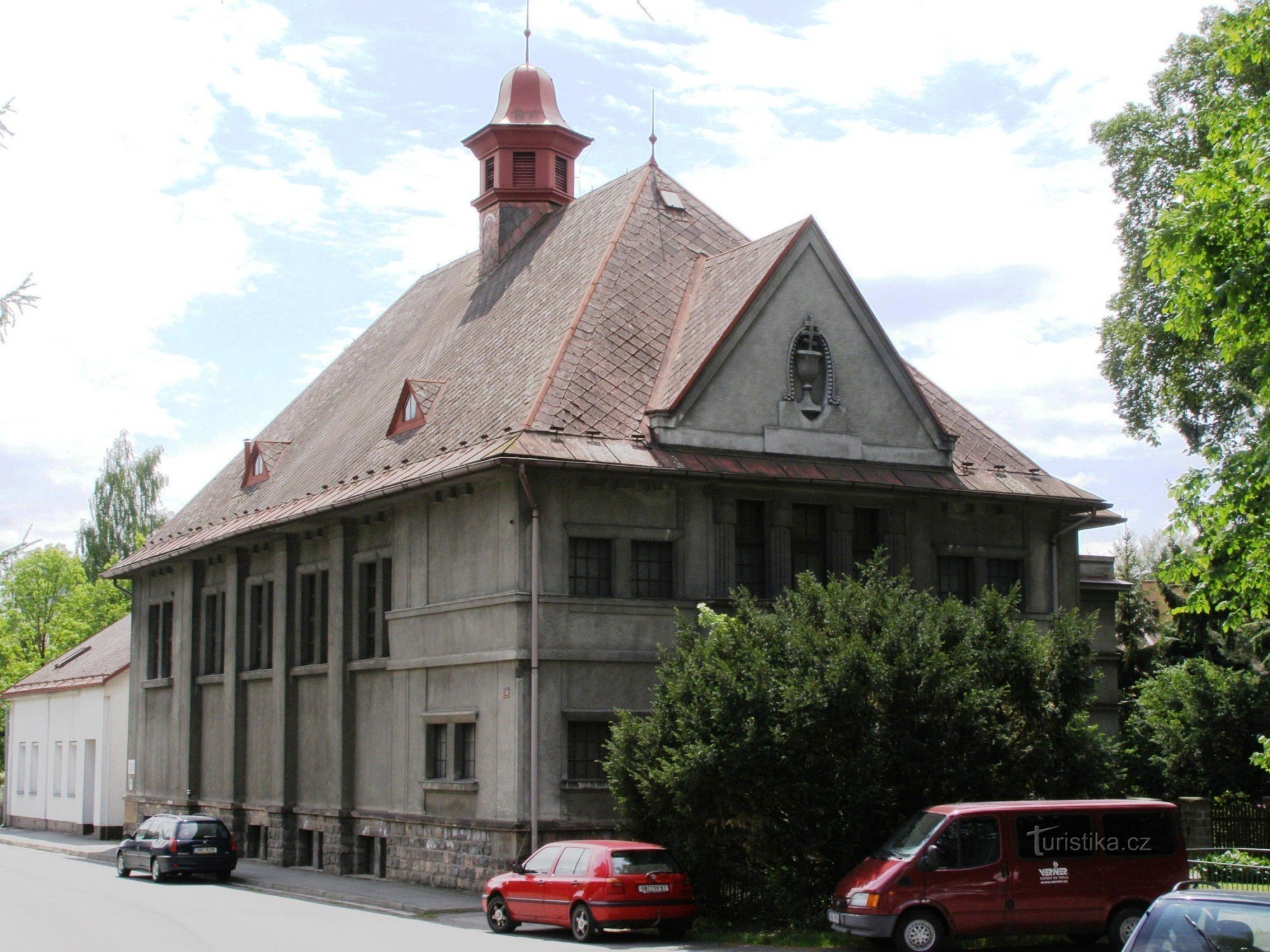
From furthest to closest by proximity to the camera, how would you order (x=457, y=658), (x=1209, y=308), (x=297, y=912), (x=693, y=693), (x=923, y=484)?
(x=923, y=484), (x=457, y=658), (x=297, y=912), (x=693, y=693), (x=1209, y=308)

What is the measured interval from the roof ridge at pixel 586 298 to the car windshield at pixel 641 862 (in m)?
8.21

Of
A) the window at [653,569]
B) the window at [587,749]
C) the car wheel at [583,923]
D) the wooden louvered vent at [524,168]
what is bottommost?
the car wheel at [583,923]

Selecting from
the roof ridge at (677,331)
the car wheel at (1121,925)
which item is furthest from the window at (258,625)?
the car wheel at (1121,925)

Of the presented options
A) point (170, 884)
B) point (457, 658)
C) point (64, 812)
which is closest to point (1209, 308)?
point (457, 658)

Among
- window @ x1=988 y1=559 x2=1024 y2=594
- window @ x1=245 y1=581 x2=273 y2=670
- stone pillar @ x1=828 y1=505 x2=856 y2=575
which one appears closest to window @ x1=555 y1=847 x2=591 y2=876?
stone pillar @ x1=828 y1=505 x2=856 y2=575

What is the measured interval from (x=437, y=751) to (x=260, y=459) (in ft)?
46.9

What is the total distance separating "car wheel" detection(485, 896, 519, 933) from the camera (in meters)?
22.5

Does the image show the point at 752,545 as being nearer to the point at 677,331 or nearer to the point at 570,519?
the point at 570,519

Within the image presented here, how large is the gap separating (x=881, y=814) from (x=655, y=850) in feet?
10.8

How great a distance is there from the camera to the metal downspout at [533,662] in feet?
83.8

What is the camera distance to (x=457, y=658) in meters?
27.9

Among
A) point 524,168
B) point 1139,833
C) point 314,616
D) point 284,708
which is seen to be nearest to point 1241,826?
point 1139,833

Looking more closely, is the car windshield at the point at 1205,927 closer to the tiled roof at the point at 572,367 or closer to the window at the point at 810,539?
the tiled roof at the point at 572,367

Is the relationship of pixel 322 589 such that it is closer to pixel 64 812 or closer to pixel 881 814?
pixel 881 814
